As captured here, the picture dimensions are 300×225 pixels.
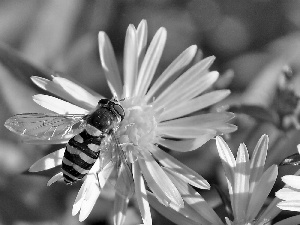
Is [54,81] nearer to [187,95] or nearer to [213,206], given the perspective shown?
[187,95]

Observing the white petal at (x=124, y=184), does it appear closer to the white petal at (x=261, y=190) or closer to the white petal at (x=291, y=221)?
the white petal at (x=261, y=190)

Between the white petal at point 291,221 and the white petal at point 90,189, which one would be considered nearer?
the white petal at point 291,221

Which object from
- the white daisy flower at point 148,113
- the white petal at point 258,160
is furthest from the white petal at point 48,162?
the white petal at point 258,160

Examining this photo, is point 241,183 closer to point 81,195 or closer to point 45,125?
point 81,195

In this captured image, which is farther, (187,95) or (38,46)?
(38,46)

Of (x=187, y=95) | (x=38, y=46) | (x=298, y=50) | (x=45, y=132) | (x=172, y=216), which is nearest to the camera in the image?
(x=172, y=216)

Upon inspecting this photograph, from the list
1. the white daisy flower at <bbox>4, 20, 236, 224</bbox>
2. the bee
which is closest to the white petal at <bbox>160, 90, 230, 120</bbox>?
the white daisy flower at <bbox>4, 20, 236, 224</bbox>

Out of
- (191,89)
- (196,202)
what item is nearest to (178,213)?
(196,202)

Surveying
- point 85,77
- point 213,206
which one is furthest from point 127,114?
point 85,77
